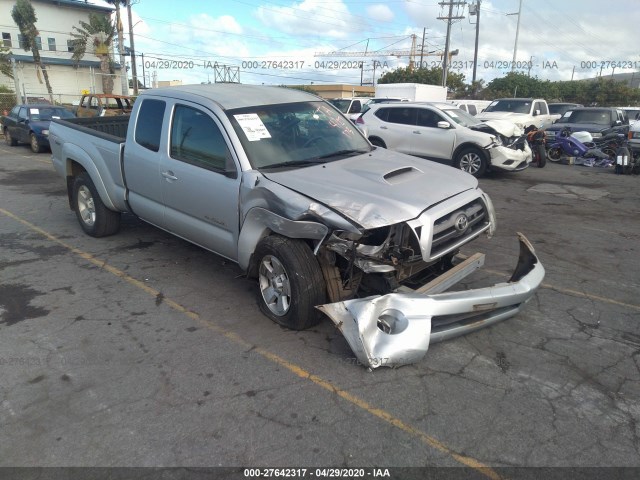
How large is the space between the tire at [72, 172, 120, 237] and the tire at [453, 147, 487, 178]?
320 inches

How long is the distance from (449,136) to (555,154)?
5.45 m

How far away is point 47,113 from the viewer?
1560 centimetres

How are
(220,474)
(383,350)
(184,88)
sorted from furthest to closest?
(184,88) → (383,350) → (220,474)

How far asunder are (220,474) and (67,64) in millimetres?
54499

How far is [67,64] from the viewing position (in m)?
47.6

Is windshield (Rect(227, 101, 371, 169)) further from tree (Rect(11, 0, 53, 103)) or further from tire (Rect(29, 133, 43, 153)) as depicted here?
tree (Rect(11, 0, 53, 103))

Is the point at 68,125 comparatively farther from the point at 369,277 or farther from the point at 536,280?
the point at 536,280

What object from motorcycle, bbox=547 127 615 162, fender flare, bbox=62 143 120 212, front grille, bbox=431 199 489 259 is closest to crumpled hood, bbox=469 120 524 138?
motorcycle, bbox=547 127 615 162

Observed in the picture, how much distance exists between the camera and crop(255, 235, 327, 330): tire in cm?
373

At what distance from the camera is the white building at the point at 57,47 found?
46656mm

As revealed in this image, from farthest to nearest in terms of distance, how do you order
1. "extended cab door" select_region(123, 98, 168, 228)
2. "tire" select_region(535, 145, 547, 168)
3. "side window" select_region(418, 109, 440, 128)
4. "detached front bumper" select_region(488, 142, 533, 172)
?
"tire" select_region(535, 145, 547, 168) < "side window" select_region(418, 109, 440, 128) < "detached front bumper" select_region(488, 142, 533, 172) < "extended cab door" select_region(123, 98, 168, 228)

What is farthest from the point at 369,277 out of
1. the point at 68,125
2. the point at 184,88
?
the point at 68,125

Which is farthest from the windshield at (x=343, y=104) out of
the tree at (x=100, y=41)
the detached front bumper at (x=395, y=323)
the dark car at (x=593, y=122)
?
the tree at (x=100, y=41)

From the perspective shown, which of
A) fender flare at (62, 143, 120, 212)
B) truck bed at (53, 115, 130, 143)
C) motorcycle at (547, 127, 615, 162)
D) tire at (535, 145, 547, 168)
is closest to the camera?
fender flare at (62, 143, 120, 212)
